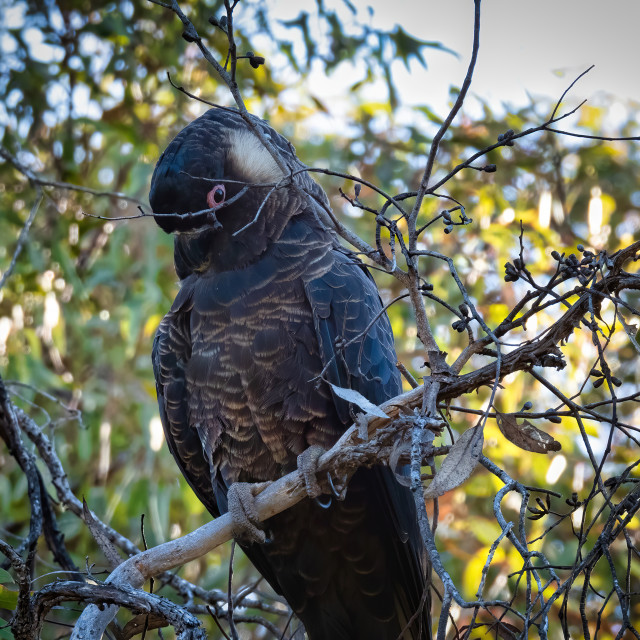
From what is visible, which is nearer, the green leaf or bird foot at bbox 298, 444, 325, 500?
the green leaf

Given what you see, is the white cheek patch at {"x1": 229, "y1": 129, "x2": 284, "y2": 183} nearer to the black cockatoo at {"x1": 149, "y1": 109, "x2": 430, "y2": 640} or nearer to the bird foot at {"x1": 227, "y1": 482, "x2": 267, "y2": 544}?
the black cockatoo at {"x1": 149, "y1": 109, "x2": 430, "y2": 640}

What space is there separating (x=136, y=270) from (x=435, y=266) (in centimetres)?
203

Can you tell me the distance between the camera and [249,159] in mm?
2576

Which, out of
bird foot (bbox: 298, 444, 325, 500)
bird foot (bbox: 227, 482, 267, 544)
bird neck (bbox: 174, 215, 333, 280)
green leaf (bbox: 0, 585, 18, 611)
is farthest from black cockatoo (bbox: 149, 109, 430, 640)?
green leaf (bbox: 0, 585, 18, 611)

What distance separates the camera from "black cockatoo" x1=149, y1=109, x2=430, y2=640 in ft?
7.79

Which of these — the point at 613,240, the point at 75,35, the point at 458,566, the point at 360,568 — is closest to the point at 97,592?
the point at 360,568

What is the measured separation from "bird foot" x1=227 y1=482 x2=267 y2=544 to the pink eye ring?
3.09 feet

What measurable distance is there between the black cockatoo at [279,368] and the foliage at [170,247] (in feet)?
4.18

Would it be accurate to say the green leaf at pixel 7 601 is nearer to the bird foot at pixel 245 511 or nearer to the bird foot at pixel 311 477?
the bird foot at pixel 245 511

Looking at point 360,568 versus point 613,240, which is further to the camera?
point 613,240

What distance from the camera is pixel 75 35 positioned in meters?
4.23

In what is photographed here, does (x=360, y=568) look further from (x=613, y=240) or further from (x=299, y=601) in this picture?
(x=613, y=240)

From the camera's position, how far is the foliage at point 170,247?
399 centimetres

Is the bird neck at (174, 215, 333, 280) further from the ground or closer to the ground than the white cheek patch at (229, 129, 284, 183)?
closer to the ground
